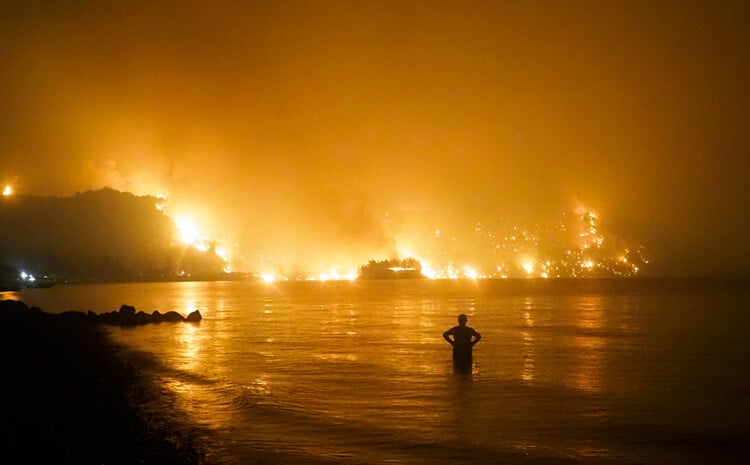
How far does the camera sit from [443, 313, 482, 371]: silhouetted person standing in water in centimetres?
2356

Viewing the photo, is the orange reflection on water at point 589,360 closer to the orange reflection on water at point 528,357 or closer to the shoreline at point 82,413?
the orange reflection on water at point 528,357

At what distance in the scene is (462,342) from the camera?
24281 millimetres

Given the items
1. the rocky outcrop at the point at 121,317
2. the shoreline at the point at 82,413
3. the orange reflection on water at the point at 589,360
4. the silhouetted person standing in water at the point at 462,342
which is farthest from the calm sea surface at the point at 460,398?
the rocky outcrop at the point at 121,317

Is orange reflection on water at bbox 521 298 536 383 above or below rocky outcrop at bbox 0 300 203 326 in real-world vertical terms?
below

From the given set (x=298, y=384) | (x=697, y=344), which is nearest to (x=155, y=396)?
(x=298, y=384)

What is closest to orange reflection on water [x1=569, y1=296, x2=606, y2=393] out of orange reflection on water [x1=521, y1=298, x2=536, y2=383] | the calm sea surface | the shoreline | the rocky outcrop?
the calm sea surface

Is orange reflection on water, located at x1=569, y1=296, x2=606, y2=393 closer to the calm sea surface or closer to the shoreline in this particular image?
the calm sea surface

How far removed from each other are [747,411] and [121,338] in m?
39.7

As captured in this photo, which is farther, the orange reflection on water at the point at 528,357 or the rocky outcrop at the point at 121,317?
the rocky outcrop at the point at 121,317

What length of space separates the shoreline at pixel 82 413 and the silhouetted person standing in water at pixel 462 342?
10.2 m

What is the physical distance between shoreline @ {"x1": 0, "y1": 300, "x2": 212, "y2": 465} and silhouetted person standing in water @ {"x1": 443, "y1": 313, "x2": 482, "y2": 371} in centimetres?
1021

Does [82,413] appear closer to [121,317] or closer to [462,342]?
[462,342]

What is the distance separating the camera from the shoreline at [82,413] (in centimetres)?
1342

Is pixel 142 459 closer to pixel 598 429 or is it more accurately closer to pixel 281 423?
pixel 281 423
